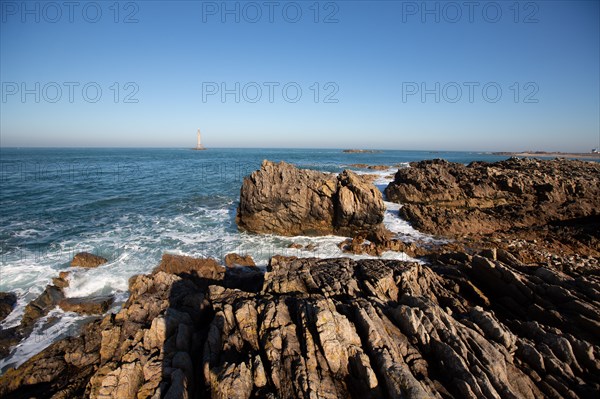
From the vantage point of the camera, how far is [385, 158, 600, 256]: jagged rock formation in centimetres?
2117

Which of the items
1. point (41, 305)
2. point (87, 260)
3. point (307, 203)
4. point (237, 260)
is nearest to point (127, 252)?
point (87, 260)

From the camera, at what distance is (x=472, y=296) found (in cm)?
1143

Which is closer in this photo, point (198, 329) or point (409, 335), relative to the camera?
point (409, 335)

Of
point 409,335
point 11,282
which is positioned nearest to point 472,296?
point 409,335

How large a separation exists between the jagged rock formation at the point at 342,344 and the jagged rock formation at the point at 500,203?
39.4ft

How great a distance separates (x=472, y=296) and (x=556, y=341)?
3967mm

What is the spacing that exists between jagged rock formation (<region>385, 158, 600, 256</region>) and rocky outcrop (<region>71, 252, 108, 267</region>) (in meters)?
24.1

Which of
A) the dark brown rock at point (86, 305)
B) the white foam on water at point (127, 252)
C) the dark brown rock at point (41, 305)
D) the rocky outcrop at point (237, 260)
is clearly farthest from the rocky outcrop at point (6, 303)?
the rocky outcrop at point (237, 260)

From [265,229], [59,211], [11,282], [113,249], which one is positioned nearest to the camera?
[11,282]

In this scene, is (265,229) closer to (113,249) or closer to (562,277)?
(113,249)

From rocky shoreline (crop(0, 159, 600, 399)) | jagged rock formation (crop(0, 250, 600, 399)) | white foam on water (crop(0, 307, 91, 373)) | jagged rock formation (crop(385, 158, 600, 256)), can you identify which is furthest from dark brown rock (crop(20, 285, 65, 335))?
jagged rock formation (crop(385, 158, 600, 256))

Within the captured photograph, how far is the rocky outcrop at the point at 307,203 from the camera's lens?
21.9 m

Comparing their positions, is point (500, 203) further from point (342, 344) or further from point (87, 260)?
point (87, 260)

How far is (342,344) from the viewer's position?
6820mm
